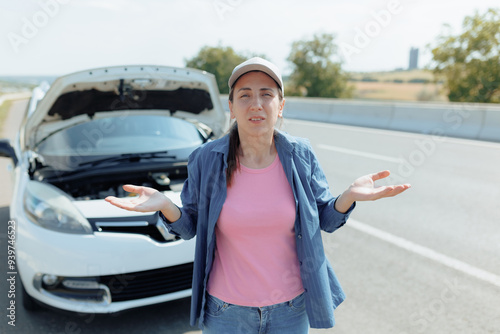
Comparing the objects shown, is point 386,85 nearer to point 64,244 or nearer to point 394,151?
point 394,151

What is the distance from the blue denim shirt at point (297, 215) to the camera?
182cm

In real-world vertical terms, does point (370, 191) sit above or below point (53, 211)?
above

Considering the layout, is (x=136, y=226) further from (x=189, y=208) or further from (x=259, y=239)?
(x=259, y=239)

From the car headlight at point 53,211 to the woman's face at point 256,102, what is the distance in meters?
1.73

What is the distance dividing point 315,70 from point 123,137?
34.4m

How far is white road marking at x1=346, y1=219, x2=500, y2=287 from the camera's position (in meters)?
4.00

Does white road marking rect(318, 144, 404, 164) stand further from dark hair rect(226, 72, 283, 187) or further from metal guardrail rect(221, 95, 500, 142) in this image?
dark hair rect(226, 72, 283, 187)

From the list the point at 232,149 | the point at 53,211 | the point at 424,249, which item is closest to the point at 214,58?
the point at 424,249

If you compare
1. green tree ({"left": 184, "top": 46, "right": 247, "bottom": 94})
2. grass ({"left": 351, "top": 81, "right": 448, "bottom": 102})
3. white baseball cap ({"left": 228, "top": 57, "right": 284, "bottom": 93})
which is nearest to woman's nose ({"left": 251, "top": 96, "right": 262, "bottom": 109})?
white baseball cap ({"left": 228, "top": 57, "right": 284, "bottom": 93})

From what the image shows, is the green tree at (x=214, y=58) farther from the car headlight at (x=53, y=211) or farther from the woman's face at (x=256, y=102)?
the woman's face at (x=256, y=102)

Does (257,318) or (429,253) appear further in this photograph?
(429,253)

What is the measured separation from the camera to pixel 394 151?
10.1 meters

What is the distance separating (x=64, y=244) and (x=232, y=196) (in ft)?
5.46

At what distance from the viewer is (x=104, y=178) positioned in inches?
147
